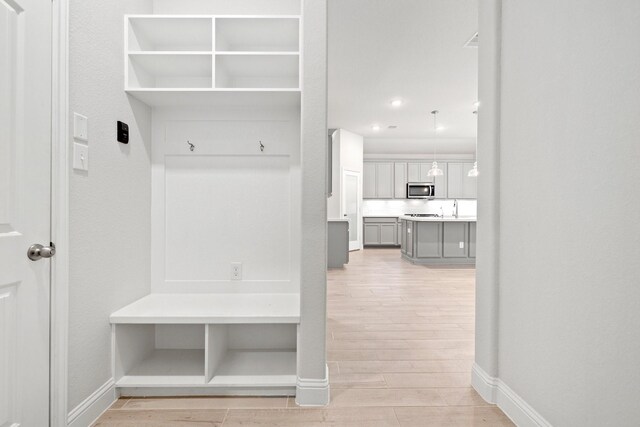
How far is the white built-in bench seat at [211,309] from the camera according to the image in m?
1.77

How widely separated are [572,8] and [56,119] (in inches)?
86.0

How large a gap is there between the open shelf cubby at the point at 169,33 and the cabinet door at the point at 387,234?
780 centimetres

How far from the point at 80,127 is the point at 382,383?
2.14m

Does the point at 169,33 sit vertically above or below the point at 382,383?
above

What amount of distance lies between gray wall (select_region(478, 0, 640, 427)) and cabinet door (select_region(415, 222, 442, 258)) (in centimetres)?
473

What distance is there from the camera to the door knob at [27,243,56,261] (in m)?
1.33

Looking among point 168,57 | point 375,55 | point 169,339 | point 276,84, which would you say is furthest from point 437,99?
point 169,339

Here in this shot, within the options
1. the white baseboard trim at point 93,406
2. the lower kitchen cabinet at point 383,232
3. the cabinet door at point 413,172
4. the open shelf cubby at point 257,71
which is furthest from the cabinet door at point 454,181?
the white baseboard trim at point 93,406

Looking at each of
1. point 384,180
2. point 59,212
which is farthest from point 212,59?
point 384,180

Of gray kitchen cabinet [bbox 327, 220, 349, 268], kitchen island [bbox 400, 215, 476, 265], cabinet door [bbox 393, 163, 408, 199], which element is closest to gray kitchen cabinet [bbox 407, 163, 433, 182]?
cabinet door [bbox 393, 163, 408, 199]

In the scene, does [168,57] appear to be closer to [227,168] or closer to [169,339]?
[227,168]

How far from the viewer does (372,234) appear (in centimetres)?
938

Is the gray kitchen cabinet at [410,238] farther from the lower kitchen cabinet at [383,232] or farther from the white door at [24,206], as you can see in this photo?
the white door at [24,206]

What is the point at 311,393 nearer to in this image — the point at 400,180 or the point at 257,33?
the point at 257,33
